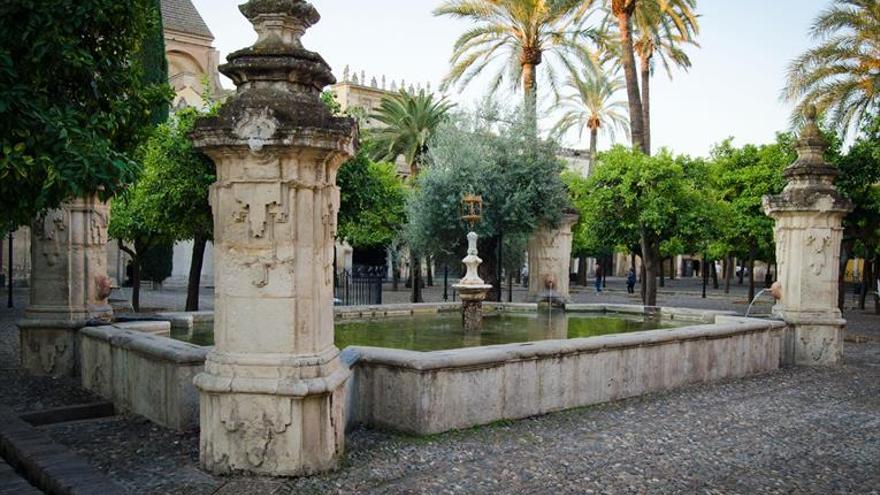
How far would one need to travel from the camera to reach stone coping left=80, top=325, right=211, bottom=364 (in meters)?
6.44

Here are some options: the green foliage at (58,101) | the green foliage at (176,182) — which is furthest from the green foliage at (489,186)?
the green foliage at (58,101)

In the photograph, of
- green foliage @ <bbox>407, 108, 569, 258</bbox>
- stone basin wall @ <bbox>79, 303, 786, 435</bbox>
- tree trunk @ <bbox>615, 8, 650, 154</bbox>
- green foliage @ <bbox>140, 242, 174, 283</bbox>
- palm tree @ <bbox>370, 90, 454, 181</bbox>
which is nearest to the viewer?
stone basin wall @ <bbox>79, 303, 786, 435</bbox>

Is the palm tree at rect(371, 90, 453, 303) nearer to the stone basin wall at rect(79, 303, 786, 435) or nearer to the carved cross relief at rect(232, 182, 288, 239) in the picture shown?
the stone basin wall at rect(79, 303, 786, 435)

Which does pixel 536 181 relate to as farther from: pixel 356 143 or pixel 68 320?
pixel 356 143

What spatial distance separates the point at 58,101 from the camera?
6.42m

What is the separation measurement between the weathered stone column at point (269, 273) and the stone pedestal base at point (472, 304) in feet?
21.1

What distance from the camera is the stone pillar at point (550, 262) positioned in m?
17.1

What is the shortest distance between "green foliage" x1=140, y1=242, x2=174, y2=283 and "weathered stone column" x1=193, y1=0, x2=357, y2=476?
27115 millimetres

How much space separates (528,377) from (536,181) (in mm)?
11458

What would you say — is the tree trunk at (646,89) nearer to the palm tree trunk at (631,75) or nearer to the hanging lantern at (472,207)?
the palm tree trunk at (631,75)

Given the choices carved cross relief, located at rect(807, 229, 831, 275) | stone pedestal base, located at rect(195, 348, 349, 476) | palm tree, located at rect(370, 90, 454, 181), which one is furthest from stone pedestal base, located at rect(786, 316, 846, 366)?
palm tree, located at rect(370, 90, 454, 181)

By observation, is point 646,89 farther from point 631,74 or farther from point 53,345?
point 53,345

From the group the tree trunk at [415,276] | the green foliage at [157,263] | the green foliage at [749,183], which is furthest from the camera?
the green foliage at [157,263]

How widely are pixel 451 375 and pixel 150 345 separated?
8.96 ft
